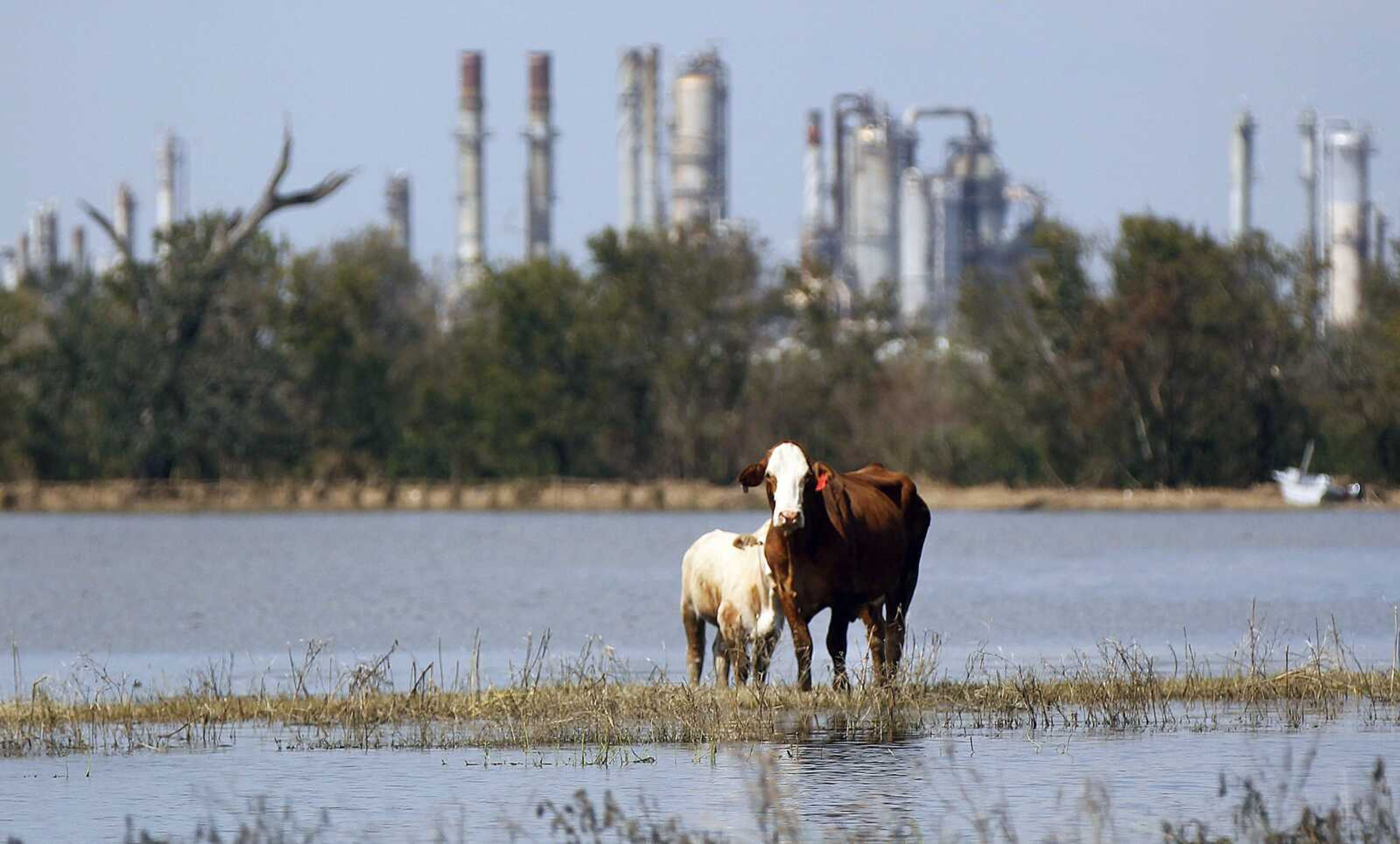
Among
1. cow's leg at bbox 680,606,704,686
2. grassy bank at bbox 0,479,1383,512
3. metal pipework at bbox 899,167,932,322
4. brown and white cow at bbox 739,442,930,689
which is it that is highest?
metal pipework at bbox 899,167,932,322

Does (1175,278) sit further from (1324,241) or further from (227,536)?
(1324,241)

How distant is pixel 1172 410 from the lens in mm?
78438

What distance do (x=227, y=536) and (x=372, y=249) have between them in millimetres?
35291

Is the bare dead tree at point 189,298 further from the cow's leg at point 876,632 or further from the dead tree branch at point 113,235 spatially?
the cow's leg at point 876,632

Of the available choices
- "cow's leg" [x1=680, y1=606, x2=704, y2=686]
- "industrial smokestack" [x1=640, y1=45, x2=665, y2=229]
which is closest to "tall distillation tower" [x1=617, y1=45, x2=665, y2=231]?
"industrial smokestack" [x1=640, y1=45, x2=665, y2=229]

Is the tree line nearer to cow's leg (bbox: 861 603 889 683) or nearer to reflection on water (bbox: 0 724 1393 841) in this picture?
cow's leg (bbox: 861 603 889 683)

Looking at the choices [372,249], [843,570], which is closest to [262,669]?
[843,570]

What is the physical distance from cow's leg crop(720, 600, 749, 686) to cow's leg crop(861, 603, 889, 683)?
34.1 inches

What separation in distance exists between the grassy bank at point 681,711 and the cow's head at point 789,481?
1.18m

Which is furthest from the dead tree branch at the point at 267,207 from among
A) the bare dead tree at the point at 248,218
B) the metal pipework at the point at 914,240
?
the metal pipework at the point at 914,240

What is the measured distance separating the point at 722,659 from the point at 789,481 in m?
1.98

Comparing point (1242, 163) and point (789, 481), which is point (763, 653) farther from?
point (1242, 163)

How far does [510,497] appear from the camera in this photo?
280ft

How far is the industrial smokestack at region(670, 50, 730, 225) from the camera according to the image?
120 metres
